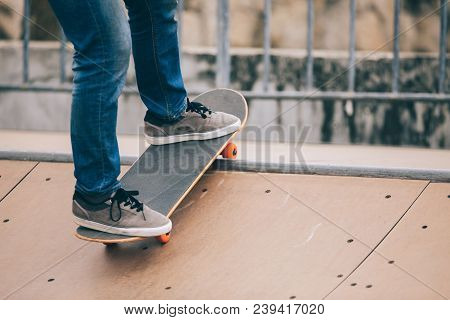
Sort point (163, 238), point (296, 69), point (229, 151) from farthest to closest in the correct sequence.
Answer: point (296, 69) < point (229, 151) < point (163, 238)

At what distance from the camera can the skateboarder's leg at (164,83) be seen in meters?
3.26

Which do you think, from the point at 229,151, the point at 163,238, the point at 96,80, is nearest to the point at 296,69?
the point at 229,151

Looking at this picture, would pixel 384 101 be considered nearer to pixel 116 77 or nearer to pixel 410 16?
pixel 410 16

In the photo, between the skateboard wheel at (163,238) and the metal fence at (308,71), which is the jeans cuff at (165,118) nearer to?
the skateboard wheel at (163,238)

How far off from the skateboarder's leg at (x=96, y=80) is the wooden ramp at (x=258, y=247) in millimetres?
311

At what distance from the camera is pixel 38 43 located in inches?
244

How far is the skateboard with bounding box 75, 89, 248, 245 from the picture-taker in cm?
324

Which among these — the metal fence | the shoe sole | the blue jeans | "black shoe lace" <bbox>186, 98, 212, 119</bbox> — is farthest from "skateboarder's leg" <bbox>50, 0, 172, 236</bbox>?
the metal fence

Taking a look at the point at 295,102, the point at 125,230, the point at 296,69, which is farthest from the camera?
the point at 296,69

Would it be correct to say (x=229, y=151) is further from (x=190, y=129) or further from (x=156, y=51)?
(x=156, y=51)

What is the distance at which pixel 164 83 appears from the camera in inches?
132

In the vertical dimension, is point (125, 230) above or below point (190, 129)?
below

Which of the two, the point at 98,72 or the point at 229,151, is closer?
the point at 98,72

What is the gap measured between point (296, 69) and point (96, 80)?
10.3 feet
